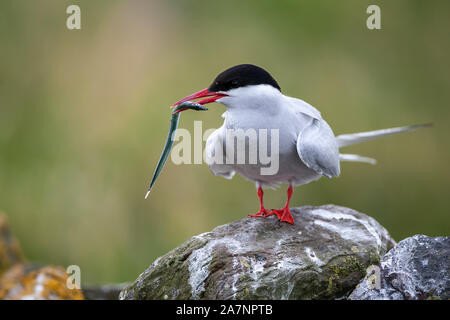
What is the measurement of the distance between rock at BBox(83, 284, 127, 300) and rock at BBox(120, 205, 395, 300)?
1.05 m

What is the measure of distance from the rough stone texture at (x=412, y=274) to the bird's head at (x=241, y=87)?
123 cm

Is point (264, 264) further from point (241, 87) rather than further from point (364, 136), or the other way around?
point (364, 136)

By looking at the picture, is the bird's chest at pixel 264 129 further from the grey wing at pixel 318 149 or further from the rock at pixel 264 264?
the rock at pixel 264 264

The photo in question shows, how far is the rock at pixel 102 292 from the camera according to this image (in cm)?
418

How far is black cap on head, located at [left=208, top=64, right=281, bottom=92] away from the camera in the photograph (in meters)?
3.30

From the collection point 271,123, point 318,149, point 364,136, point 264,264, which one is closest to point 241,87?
point 271,123

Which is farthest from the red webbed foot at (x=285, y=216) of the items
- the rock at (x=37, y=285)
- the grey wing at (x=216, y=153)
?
the rock at (x=37, y=285)

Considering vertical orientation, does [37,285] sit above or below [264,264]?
below

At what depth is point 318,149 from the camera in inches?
133

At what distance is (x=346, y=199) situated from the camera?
6258 millimetres

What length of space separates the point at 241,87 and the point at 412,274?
4.89 ft
